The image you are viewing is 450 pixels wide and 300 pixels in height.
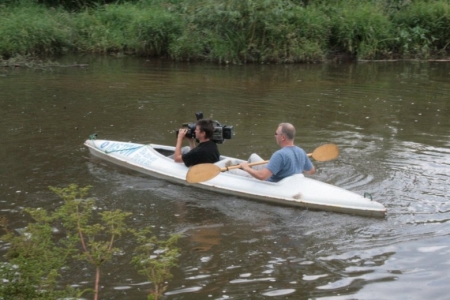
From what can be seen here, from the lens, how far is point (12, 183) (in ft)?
30.7

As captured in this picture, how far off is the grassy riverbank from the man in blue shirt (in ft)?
Result: 40.0

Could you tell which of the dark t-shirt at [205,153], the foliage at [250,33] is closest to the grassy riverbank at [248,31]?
the foliage at [250,33]

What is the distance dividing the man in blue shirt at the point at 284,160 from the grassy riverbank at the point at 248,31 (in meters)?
12.2

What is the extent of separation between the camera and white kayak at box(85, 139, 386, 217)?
821 cm

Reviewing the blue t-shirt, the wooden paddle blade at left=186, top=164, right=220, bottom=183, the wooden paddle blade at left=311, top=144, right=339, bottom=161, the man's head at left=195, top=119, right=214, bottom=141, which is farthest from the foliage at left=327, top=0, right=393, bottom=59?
the wooden paddle blade at left=186, top=164, right=220, bottom=183

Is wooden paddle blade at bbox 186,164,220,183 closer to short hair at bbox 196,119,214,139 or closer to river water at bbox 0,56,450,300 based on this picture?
river water at bbox 0,56,450,300

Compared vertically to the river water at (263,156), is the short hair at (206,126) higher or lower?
higher

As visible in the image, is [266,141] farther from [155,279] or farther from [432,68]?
[432,68]

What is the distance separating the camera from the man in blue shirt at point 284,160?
8.54 m

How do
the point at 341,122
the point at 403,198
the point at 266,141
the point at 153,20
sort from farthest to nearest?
the point at 153,20, the point at 341,122, the point at 266,141, the point at 403,198

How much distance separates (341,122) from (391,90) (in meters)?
3.98

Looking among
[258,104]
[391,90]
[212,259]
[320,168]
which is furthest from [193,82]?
[212,259]

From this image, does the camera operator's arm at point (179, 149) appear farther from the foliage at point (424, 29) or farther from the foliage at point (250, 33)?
the foliage at point (424, 29)

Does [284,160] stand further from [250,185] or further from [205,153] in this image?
[205,153]
